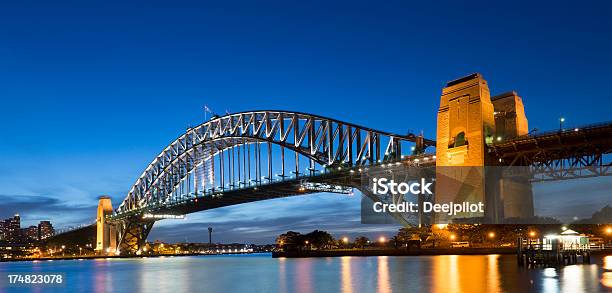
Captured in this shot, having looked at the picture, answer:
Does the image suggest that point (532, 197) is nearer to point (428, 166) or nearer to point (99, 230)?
point (428, 166)

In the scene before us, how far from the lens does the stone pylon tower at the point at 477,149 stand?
5462 cm

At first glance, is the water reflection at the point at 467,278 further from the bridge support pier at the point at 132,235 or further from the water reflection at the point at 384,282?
the bridge support pier at the point at 132,235

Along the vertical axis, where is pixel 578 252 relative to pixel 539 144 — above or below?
below

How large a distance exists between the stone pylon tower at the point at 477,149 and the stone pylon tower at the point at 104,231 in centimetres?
8361

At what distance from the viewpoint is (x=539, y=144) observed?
52.0 m

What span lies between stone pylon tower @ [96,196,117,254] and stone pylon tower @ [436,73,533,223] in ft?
274

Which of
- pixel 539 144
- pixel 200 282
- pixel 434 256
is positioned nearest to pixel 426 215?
pixel 434 256

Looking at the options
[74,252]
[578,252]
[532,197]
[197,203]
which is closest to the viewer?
[578,252]

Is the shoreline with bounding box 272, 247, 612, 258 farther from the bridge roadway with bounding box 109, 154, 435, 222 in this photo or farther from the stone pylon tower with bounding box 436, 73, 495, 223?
the bridge roadway with bounding box 109, 154, 435, 222

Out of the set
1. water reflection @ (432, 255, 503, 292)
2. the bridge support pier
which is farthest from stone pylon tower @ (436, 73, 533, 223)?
the bridge support pier

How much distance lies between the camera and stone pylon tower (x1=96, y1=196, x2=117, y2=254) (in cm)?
12581

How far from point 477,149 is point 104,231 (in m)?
89.6

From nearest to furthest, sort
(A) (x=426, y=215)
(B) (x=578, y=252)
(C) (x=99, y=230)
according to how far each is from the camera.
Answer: (B) (x=578, y=252) < (A) (x=426, y=215) < (C) (x=99, y=230)

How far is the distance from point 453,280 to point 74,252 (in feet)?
440
